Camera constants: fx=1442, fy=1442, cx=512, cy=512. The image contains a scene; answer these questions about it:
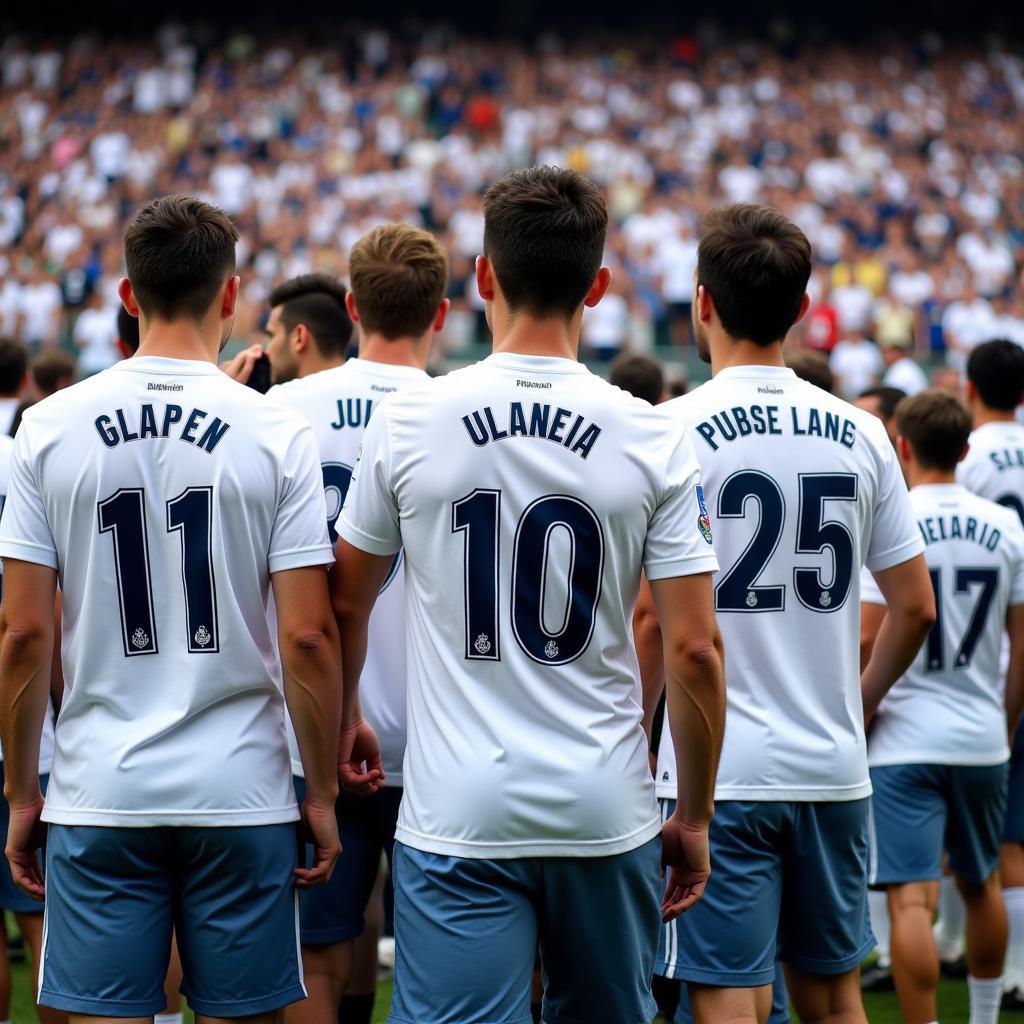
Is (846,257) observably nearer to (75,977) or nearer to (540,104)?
(540,104)

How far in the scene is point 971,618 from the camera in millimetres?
4730

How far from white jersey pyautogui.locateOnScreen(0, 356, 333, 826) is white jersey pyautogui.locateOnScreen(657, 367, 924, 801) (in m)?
0.99

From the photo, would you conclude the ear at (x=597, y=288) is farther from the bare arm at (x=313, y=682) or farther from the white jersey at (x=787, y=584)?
the bare arm at (x=313, y=682)

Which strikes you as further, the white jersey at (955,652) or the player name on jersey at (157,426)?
the white jersey at (955,652)

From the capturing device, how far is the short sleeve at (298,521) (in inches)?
119

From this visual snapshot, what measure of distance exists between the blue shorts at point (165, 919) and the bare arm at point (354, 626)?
0.25 meters

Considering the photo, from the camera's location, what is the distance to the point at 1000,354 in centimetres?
574

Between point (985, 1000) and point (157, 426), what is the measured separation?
3.38 meters

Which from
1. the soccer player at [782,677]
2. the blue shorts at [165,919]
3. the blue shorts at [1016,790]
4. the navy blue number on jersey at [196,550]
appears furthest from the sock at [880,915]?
the navy blue number on jersey at [196,550]

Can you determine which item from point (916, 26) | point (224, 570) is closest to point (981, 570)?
point (224, 570)

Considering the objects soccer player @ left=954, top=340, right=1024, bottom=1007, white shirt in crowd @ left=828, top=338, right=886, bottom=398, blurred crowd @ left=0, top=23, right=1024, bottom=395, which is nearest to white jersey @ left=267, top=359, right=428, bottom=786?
soccer player @ left=954, top=340, right=1024, bottom=1007

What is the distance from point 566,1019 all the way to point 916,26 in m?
32.6

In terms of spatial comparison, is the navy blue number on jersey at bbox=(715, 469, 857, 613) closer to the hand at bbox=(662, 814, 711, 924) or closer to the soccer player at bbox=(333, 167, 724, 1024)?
the soccer player at bbox=(333, 167, 724, 1024)

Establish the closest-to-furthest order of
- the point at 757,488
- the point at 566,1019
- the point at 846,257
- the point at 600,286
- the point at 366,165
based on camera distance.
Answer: the point at 566,1019 → the point at 600,286 → the point at 757,488 → the point at 846,257 → the point at 366,165
